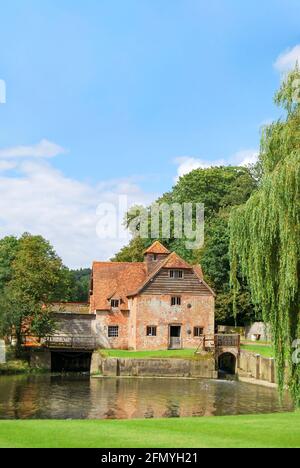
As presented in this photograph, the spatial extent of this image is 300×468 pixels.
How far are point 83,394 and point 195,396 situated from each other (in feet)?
18.5

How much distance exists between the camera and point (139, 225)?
237 ft

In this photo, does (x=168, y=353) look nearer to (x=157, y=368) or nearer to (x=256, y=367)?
(x=157, y=368)

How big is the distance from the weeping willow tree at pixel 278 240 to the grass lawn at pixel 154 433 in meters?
1.59

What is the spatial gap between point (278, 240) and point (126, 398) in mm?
17725

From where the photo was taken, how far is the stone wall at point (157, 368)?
136 feet

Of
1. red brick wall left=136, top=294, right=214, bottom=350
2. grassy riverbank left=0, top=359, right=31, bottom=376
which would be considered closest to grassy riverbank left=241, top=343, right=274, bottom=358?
red brick wall left=136, top=294, right=214, bottom=350

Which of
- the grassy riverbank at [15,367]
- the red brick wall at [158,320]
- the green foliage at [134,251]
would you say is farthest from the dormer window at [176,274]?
the green foliage at [134,251]

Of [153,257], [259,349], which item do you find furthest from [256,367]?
[153,257]

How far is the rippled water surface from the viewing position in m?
26.2

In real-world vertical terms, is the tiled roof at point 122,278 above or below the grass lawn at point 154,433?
above

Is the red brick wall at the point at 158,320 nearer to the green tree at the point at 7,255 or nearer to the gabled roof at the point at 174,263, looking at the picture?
the gabled roof at the point at 174,263

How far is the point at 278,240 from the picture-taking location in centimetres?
1572
